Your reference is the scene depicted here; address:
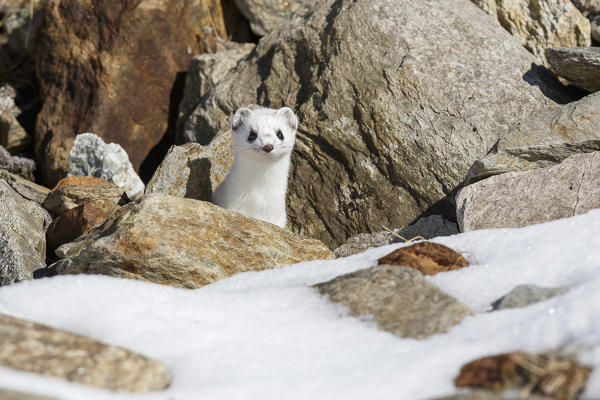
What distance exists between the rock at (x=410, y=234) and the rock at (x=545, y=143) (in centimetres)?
54

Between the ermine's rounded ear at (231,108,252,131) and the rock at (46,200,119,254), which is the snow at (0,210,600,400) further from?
the ermine's rounded ear at (231,108,252,131)

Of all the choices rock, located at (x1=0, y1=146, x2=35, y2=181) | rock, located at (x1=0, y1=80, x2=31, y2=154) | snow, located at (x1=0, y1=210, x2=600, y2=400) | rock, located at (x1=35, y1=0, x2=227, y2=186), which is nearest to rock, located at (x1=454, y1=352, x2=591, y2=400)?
snow, located at (x1=0, y1=210, x2=600, y2=400)

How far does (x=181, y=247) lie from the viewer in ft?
14.2

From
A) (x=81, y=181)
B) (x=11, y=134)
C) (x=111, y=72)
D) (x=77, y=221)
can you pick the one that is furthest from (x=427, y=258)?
(x=11, y=134)

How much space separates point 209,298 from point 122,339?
20.6 inches

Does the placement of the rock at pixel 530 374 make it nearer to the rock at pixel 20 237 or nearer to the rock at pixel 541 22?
the rock at pixel 20 237

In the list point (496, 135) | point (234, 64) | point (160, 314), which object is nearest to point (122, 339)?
point (160, 314)

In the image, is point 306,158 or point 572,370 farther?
point 306,158

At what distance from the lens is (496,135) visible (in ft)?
19.1

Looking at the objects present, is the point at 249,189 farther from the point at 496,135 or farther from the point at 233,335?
the point at 233,335

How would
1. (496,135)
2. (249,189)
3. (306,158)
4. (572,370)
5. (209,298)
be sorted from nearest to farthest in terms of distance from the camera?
(572,370) → (209,298) → (496,135) → (249,189) → (306,158)

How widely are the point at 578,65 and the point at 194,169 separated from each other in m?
3.66

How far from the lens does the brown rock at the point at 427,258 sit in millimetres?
3467

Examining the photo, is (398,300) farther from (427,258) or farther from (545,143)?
(545,143)
